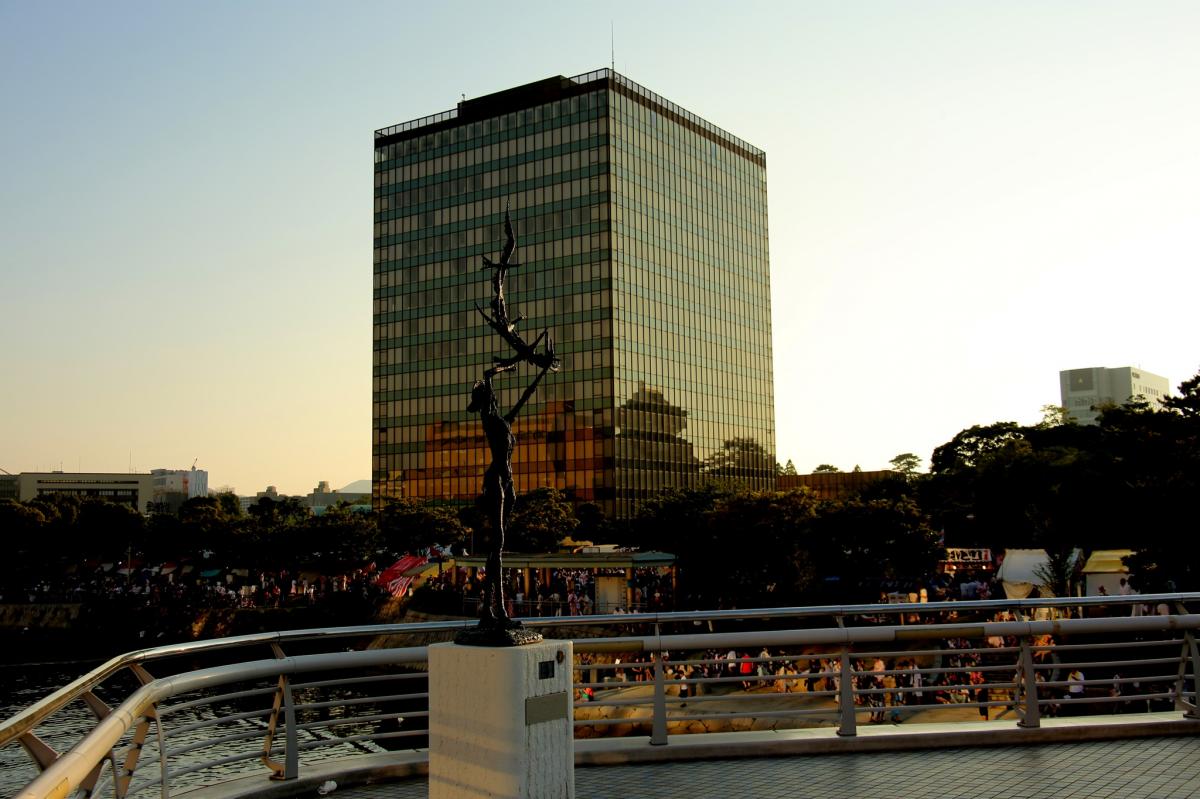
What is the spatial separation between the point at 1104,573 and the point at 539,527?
47.3m

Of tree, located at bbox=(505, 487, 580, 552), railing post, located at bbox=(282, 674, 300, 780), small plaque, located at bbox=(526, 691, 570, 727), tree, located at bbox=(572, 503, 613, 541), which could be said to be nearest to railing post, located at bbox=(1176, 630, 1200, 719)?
small plaque, located at bbox=(526, 691, 570, 727)

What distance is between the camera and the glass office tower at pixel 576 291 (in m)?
104

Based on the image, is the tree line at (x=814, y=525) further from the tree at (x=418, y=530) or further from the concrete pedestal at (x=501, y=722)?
the concrete pedestal at (x=501, y=722)

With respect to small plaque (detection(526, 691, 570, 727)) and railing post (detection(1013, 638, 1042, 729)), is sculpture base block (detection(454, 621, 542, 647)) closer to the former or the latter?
small plaque (detection(526, 691, 570, 727))

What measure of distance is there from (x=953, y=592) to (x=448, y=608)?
100 ft

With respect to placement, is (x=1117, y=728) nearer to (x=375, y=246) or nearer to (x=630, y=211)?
(x=630, y=211)

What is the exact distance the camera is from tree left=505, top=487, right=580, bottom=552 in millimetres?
74875

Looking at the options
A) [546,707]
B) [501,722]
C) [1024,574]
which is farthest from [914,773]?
[1024,574]

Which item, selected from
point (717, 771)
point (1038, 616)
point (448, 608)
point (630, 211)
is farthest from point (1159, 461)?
point (630, 211)

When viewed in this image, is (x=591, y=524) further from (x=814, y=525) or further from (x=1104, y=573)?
(x=1104, y=573)

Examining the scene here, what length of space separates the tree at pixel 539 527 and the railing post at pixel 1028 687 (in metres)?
64.1

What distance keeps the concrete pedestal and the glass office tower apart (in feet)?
303

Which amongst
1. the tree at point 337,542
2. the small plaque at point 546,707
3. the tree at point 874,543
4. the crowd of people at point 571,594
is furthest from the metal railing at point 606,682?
the tree at point 337,542

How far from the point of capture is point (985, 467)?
7519 centimetres
